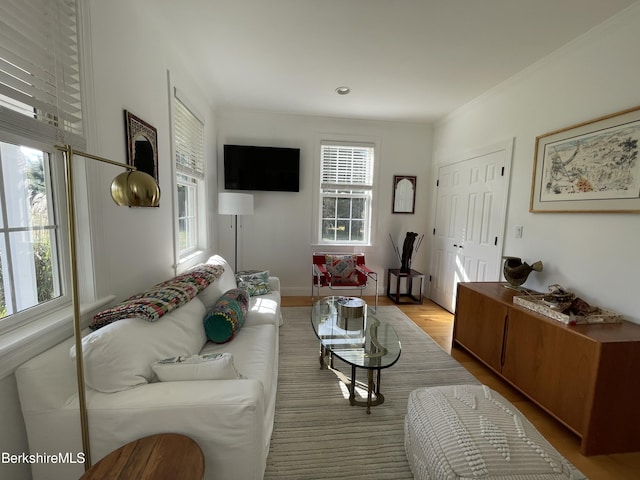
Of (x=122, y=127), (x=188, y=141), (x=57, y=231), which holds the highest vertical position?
(x=188, y=141)

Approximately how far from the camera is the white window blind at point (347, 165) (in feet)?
13.3

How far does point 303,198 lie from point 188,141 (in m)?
Answer: 1.71

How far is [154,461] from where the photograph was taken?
882mm

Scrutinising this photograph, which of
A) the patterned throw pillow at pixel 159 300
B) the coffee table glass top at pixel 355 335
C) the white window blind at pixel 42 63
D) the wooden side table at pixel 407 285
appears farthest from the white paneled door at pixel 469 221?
the white window blind at pixel 42 63

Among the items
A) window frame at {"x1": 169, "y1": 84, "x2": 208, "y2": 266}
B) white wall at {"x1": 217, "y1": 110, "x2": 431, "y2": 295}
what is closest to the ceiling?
window frame at {"x1": 169, "y1": 84, "x2": 208, "y2": 266}

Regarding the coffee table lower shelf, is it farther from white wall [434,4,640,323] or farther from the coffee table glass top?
white wall [434,4,640,323]

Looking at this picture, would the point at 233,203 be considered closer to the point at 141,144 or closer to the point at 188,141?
the point at 188,141

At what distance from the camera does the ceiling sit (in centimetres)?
180

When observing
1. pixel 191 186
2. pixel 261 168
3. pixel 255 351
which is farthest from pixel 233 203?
pixel 255 351

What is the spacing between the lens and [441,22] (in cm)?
191

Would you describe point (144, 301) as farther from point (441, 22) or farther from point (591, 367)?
point (441, 22)

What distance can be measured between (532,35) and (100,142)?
3.01 m

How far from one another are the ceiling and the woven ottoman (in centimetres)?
237

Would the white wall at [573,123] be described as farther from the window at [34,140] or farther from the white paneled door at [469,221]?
the window at [34,140]
